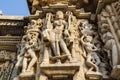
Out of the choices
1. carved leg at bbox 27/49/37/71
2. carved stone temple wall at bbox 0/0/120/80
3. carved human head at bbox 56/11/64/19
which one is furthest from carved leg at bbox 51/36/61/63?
carved human head at bbox 56/11/64/19

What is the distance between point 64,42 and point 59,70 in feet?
2.59

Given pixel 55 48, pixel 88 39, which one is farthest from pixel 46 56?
pixel 88 39

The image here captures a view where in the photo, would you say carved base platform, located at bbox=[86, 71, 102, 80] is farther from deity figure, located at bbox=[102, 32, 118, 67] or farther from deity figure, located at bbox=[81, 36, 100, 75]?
deity figure, located at bbox=[102, 32, 118, 67]

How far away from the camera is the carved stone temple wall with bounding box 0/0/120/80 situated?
4.87 metres

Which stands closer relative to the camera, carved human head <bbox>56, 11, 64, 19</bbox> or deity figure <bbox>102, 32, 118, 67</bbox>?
deity figure <bbox>102, 32, 118, 67</bbox>

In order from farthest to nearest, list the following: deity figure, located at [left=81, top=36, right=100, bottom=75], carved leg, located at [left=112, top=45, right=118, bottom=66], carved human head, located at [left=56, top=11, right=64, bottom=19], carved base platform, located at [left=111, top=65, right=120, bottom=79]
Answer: carved human head, located at [left=56, top=11, right=64, bottom=19]
deity figure, located at [left=81, top=36, right=100, bottom=75]
carved leg, located at [left=112, top=45, right=118, bottom=66]
carved base platform, located at [left=111, top=65, right=120, bottom=79]

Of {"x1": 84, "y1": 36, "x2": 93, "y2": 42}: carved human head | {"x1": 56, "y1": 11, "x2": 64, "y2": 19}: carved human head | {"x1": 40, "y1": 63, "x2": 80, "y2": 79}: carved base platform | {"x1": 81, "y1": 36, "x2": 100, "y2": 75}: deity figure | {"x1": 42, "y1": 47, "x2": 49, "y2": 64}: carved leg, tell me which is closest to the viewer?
{"x1": 40, "y1": 63, "x2": 80, "y2": 79}: carved base platform

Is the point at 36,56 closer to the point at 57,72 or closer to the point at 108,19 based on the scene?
the point at 57,72

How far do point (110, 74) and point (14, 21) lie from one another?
128 inches

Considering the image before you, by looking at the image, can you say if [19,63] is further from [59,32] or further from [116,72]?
[116,72]

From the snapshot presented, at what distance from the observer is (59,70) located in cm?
477

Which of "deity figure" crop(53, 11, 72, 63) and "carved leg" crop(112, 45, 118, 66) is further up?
"deity figure" crop(53, 11, 72, 63)

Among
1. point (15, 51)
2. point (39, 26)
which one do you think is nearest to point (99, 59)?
point (39, 26)

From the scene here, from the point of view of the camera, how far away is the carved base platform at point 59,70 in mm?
4730
